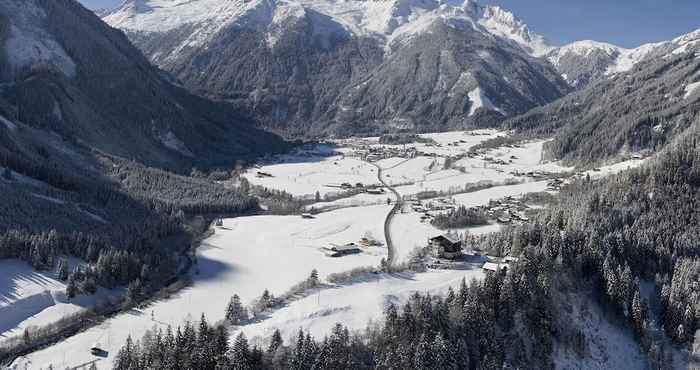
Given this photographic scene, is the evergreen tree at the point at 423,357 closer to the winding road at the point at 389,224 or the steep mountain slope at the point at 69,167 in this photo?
the winding road at the point at 389,224

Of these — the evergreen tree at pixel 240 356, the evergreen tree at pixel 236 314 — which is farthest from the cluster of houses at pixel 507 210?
the evergreen tree at pixel 240 356

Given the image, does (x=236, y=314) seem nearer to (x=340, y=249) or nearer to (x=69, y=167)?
(x=340, y=249)

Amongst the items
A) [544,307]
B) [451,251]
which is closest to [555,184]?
[451,251]

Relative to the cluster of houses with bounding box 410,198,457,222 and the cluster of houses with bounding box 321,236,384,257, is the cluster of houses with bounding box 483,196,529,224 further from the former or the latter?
the cluster of houses with bounding box 321,236,384,257

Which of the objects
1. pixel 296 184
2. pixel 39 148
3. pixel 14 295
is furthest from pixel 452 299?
pixel 296 184

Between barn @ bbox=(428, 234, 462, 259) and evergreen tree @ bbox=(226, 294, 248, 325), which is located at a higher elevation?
barn @ bbox=(428, 234, 462, 259)

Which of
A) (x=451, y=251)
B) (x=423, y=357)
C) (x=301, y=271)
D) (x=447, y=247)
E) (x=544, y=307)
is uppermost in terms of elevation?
(x=447, y=247)

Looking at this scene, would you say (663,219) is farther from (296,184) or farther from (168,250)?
(296,184)

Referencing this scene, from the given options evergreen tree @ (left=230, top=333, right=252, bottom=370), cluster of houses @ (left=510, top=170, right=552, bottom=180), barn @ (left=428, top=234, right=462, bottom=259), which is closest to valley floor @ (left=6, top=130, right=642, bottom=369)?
barn @ (left=428, top=234, right=462, bottom=259)
